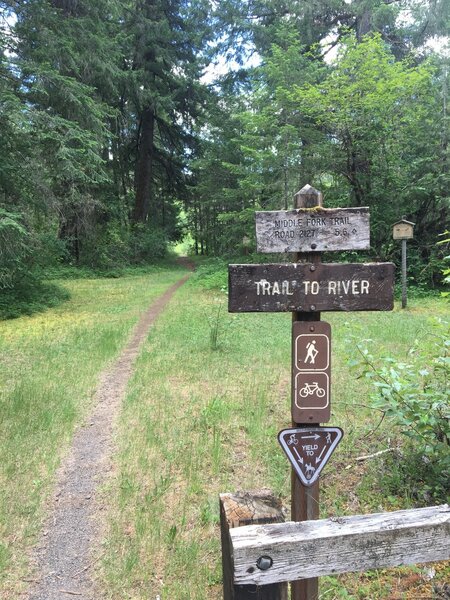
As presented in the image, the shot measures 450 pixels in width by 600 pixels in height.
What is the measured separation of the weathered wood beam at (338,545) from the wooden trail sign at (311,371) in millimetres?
614

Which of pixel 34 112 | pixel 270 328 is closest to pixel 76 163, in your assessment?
pixel 34 112

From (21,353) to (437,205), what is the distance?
14544 mm

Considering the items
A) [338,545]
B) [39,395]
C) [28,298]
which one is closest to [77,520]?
[338,545]

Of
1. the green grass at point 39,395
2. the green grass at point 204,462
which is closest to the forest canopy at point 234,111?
the green grass at point 39,395

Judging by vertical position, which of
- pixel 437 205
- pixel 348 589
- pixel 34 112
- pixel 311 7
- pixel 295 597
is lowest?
pixel 348 589

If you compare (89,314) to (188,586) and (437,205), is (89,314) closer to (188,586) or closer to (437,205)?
(188,586)

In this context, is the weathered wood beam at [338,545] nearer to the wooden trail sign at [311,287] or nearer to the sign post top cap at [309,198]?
the wooden trail sign at [311,287]

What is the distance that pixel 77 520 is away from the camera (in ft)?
11.1

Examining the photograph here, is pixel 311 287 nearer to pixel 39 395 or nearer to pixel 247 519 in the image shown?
pixel 247 519

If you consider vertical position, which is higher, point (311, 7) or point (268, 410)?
point (311, 7)

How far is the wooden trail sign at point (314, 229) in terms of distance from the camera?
235 cm

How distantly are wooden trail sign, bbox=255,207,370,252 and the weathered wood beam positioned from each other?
1293 millimetres

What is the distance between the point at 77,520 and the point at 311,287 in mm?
2569

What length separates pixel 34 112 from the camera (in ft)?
34.8
